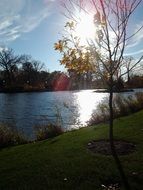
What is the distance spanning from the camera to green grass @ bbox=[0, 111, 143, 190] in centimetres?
669

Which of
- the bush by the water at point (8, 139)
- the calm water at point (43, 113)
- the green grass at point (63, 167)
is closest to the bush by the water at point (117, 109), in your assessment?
the calm water at point (43, 113)

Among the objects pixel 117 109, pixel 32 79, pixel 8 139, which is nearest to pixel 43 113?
pixel 117 109

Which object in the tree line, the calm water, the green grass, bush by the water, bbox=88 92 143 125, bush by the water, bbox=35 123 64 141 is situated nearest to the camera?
the green grass

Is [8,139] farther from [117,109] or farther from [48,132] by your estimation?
[117,109]

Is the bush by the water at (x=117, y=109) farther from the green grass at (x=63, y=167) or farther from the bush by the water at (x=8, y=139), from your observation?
the green grass at (x=63, y=167)

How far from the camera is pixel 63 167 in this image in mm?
7672

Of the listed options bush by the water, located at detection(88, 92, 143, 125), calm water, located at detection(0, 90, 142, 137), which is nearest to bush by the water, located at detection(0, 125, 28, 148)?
calm water, located at detection(0, 90, 142, 137)

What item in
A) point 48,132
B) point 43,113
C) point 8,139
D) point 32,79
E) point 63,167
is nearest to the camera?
point 63,167

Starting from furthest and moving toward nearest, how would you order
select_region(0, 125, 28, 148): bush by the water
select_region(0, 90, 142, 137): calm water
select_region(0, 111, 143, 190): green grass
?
select_region(0, 90, 142, 137): calm water, select_region(0, 125, 28, 148): bush by the water, select_region(0, 111, 143, 190): green grass

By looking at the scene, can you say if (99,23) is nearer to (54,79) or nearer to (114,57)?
(114,57)

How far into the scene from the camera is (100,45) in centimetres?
772

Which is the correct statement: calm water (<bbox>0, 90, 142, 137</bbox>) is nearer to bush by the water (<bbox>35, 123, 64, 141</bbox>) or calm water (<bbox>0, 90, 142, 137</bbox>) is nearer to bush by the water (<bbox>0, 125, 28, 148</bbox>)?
bush by the water (<bbox>35, 123, 64, 141</bbox>)

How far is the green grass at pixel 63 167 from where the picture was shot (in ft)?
21.9

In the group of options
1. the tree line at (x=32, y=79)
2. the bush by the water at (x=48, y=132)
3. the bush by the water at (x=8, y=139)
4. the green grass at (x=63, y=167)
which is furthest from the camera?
the tree line at (x=32, y=79)
